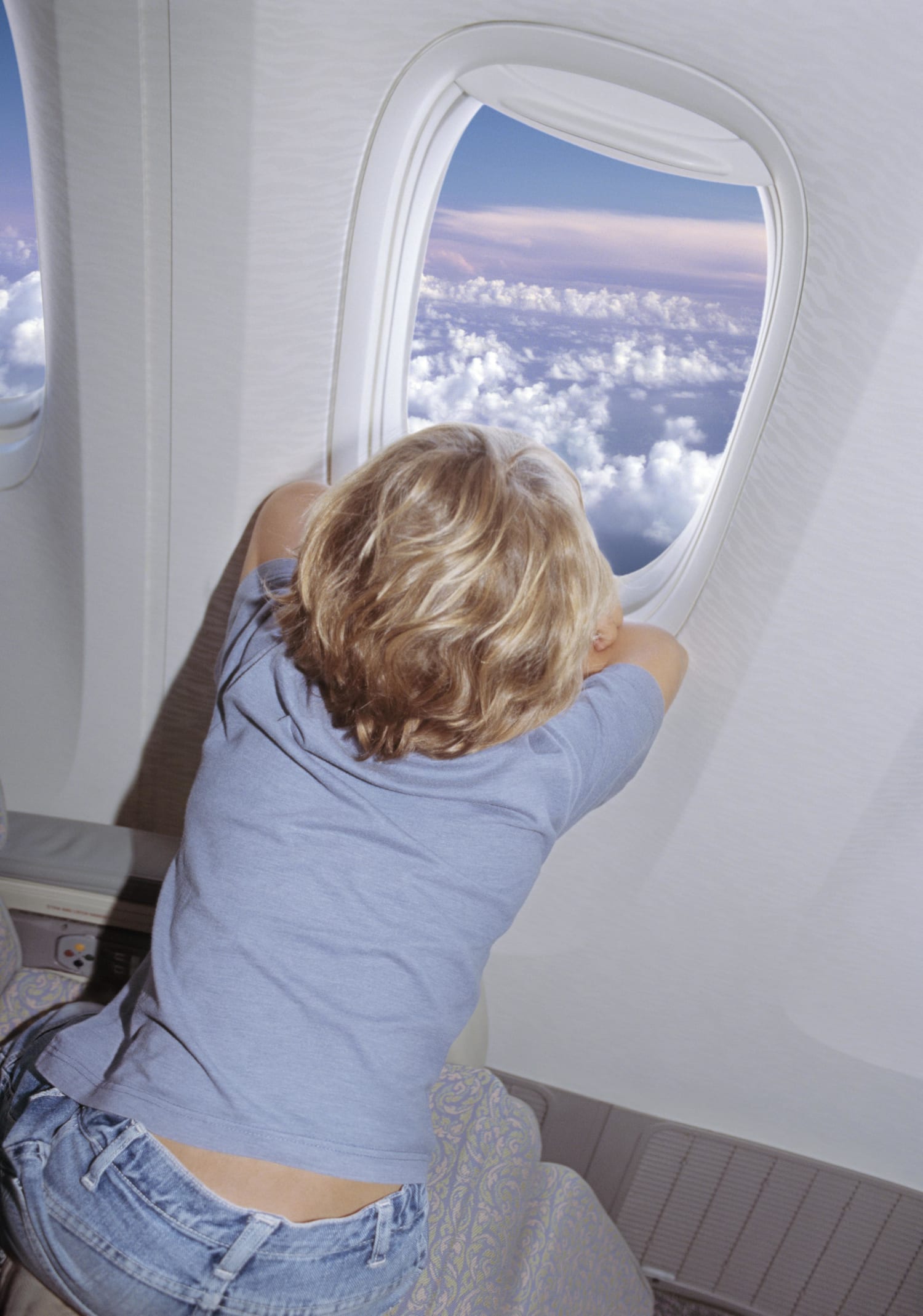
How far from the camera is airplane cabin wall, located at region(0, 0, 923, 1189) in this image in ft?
4.08

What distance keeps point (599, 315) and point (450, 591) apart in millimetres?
847

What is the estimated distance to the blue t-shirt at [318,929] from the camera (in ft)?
3.34

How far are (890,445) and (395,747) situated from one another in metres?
0.88

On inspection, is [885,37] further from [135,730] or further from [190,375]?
[135,730]

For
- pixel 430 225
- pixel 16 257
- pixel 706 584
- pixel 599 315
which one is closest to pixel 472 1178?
pixel 706 584

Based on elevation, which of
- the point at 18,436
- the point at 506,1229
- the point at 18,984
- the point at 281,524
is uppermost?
the point at 281,524

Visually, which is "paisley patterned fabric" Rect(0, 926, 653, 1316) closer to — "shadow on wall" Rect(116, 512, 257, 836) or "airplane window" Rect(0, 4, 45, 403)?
"shadow on wall" Rect(116, 512, 257, 836)

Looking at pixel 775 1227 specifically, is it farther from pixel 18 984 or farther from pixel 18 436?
pixel 18 436

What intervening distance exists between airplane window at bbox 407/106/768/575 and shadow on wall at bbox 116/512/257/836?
0.54 m

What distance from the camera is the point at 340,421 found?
5.29 feet

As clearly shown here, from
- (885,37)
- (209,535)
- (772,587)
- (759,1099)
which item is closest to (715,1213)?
(759,1099)

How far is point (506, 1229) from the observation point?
4.88 ft

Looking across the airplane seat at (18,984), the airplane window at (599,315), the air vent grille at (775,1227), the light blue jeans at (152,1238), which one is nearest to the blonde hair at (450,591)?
the light blue jeans at (152,1238)

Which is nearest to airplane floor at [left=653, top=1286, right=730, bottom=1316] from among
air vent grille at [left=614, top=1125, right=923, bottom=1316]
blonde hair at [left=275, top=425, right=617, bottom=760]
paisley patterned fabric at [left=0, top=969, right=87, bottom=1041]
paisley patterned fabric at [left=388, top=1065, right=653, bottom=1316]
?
air vent grille at [left=614, top=1125, right=923, bottom=1316]
